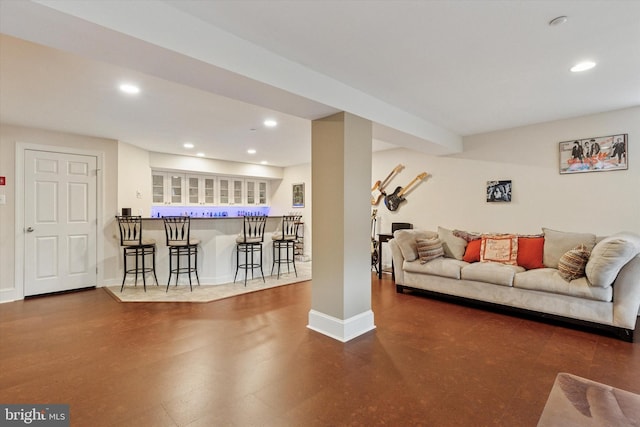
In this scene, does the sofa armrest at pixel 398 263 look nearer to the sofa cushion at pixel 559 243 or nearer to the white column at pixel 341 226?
the white column at pixel 341 226

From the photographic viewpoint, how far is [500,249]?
13.0 ft

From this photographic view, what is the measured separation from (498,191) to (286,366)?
3952mm

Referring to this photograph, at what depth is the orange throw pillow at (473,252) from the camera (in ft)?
13.6

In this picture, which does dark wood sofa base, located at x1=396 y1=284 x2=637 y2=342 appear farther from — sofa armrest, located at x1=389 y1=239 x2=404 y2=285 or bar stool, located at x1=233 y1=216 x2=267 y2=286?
bar stool, located at x1=233 y1=216 x2=267 y2=286

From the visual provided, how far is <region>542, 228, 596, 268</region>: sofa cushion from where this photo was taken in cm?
351

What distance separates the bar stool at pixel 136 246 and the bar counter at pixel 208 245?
121mm

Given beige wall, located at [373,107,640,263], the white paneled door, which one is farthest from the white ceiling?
the white paneled door

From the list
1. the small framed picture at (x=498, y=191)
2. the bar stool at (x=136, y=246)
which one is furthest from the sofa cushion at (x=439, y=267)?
the bar stool at (x=136, y=246)

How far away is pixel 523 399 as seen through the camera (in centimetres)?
194

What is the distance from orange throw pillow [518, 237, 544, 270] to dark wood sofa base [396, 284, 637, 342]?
23.7 inches

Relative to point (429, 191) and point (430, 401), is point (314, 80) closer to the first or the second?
point (430, 401)

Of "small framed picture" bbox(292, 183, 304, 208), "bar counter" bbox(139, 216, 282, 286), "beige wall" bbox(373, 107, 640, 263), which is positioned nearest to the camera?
"beige wall" bbox(373, 107, 640, 263)

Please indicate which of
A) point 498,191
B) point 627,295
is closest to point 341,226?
point 627,295

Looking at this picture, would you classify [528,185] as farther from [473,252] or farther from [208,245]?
[208,245]
